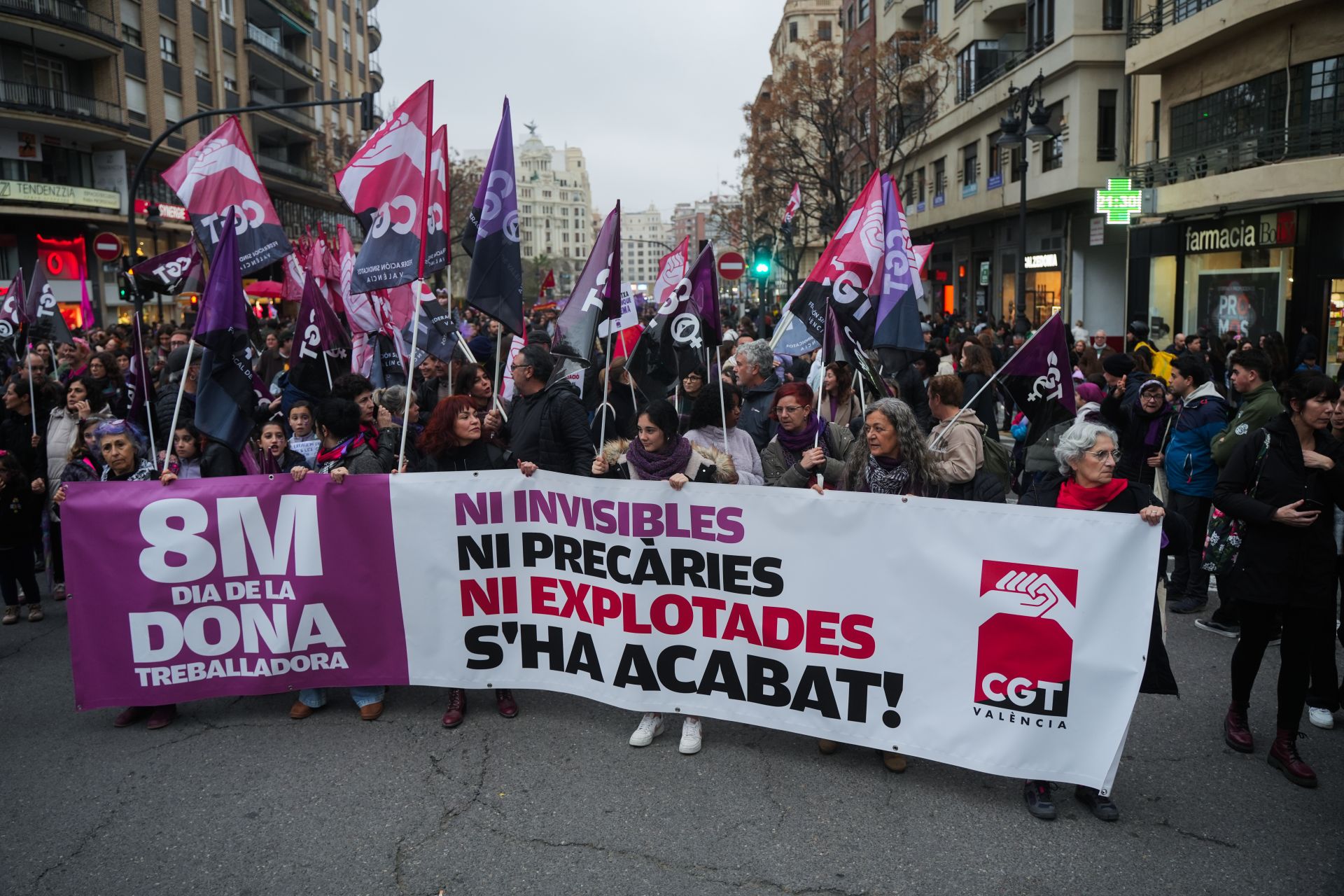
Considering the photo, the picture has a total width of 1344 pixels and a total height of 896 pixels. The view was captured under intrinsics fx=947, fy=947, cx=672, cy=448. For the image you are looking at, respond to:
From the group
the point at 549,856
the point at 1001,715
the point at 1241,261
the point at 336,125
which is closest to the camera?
the point at 549,856

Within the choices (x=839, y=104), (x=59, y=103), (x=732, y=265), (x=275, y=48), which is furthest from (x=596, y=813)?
(x=275, y=48)

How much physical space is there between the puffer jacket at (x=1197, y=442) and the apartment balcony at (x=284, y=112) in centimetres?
4742

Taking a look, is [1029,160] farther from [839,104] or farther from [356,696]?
[356,696]

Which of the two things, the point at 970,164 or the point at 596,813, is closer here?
the point at 596,813

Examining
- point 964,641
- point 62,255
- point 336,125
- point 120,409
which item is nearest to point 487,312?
point 964,641

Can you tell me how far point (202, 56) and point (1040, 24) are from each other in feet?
112

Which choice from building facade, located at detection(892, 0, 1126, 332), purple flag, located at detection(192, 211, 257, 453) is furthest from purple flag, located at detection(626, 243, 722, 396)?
building facade, located at detection(892, 0, 1126, 332)

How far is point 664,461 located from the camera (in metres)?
5.01

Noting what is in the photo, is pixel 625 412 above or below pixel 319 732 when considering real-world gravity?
above

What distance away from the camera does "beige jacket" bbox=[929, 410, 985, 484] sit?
5.06m

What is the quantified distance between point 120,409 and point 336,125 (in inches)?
2046

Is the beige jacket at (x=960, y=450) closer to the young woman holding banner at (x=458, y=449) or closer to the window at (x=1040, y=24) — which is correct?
the young woman holding banner at (x=458, y=449)

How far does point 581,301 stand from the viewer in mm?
5895

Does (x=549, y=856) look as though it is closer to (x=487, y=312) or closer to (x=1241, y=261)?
(x=487, y=312)
